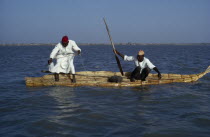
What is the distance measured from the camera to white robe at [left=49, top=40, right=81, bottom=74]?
8820 mm

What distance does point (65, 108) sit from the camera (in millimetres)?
6148

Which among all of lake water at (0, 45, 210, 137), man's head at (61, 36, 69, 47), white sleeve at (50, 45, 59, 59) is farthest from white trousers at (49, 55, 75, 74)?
lake water at (0, 45, 210, 137)

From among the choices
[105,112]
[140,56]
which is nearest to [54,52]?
[140,56]

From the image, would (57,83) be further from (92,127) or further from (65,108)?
(92,127)

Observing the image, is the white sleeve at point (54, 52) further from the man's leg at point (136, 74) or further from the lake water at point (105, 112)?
the man's leg at point (136, 74)

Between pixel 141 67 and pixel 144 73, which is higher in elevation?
pixel 141 67

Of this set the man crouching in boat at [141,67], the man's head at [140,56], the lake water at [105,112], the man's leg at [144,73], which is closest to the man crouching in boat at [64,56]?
the lake water at [105,112]

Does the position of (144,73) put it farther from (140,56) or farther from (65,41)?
(65,41)

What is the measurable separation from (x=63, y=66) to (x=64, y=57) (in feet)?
1.08

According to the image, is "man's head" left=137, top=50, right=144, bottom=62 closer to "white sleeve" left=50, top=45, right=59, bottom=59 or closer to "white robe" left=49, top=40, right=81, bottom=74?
"white robe" left=49, top=40, right=81, bottom=74

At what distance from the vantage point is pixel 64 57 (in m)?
8.99

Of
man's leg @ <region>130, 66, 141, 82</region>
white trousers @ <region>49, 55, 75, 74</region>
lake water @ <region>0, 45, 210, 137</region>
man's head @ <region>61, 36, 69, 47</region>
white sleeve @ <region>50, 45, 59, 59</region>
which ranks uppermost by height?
man's head @ <region>61, 36, 69, 47</region>

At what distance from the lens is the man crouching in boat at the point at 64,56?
8773 mm

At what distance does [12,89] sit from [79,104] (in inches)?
137
